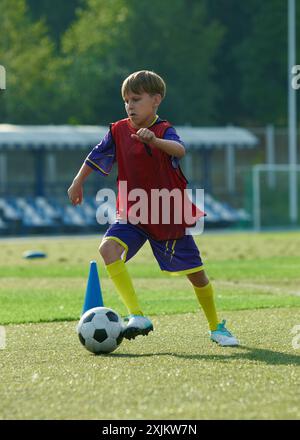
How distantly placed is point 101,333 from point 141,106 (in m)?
1.65

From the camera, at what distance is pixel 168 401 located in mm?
5703

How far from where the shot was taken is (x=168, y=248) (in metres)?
8.15

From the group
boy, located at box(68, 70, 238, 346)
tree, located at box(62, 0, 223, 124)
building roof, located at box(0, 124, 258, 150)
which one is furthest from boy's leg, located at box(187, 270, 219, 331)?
tree, located at box(62, 0, 223, 124)

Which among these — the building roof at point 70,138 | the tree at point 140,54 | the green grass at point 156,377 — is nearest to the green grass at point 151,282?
the green grass at point 156,377

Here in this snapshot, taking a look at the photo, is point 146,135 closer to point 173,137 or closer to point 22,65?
point 173,137

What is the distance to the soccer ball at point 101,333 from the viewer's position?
761cm

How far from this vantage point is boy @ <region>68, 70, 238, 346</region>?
800cm

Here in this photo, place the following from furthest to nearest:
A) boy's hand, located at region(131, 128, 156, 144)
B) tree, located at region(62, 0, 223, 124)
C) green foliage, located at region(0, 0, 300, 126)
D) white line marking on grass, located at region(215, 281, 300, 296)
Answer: tree, located at region(62, 0, 223, 124) → green foliage, located at region(0, 0, 300, 126) → white line marking on grass, located at region(215, 281, 300, 296) → boy's hand, located at region(131, 128, 156, 144)

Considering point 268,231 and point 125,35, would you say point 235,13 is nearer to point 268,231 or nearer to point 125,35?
point 125,35

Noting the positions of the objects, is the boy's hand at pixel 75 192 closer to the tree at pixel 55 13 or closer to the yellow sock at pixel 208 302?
the yellow sock at pixel 208 302

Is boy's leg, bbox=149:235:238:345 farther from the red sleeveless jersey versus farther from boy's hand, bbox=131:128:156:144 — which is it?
boy's hand, bbox=131:128:156:144

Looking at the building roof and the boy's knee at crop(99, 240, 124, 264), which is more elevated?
the boy's knee at crop(99, 240, 124, 264)

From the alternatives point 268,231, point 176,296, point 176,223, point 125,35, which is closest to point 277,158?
point 125,35

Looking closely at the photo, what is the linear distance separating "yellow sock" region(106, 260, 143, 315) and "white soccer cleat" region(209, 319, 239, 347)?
0.58 meters
